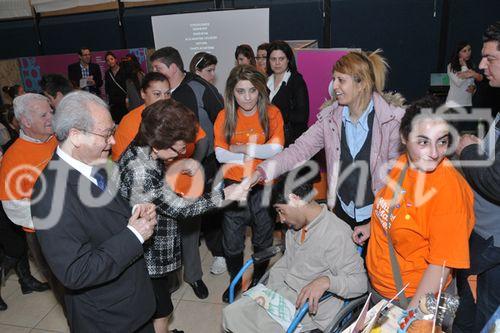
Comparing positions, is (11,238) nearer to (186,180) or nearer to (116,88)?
(186,180)

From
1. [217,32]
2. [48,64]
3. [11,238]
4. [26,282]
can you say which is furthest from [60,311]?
→ [48,64]

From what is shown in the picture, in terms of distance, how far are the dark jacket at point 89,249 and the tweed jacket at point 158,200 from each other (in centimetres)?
16

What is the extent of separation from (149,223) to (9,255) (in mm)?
2194

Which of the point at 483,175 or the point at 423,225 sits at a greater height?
the point at 483,175

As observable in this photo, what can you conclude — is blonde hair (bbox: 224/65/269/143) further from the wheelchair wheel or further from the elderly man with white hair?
the wheelchair wheel

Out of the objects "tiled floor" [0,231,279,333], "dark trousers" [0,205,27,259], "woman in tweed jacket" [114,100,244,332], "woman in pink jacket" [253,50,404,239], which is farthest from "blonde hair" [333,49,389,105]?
"dark trousers" [0,205,27,259]

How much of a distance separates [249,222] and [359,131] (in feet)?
3.64

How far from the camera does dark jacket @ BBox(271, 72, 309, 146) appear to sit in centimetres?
340

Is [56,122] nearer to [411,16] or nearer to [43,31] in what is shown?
[411,16]

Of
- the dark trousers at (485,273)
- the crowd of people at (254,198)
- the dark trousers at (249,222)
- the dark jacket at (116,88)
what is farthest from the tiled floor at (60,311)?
the dark jacket at (116,88)

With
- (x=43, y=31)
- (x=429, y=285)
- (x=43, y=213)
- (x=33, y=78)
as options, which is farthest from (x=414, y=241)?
(x=43, y=31)

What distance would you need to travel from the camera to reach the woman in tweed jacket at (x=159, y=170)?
1831 mm

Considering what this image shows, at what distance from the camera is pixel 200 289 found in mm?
3078

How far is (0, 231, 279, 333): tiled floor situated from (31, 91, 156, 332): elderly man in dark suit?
4.00 feet
